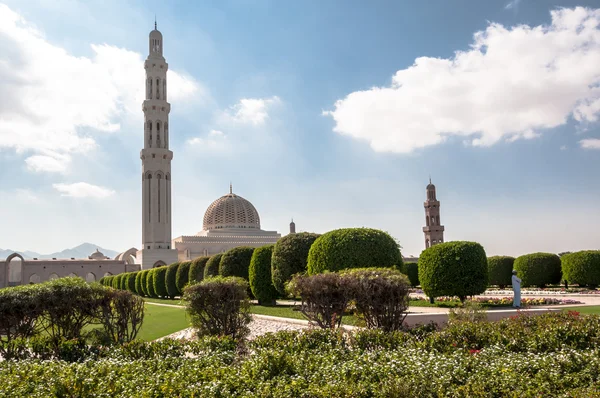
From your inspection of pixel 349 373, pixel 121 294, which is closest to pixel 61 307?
pixel 121 294

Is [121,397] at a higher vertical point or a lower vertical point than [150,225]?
lower

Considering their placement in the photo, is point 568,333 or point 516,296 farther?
point 516,296

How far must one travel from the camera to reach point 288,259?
17828 mm

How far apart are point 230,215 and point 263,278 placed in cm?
4723

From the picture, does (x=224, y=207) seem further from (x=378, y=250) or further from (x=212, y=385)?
Result: (x=212, y=385)

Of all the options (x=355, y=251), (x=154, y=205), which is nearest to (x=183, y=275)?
(x=355, y=251)

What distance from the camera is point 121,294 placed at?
9.09 metres

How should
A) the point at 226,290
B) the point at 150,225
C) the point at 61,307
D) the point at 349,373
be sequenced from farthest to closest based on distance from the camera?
the point at 150,225, the point at 226,290, the point at 61,307, the point at 349,373

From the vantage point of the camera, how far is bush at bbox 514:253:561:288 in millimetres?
26469

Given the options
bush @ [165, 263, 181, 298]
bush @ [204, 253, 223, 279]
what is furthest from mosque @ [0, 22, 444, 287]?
bush @ [204, 253, 223, 279]

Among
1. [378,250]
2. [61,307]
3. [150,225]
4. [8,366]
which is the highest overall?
[150,225]

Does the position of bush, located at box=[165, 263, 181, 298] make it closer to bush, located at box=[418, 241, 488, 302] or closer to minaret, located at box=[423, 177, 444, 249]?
bush, located at box=[418, 241, 488, 302]

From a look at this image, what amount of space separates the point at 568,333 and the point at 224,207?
2422 inches

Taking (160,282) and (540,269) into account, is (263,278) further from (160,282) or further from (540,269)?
(540,269)
